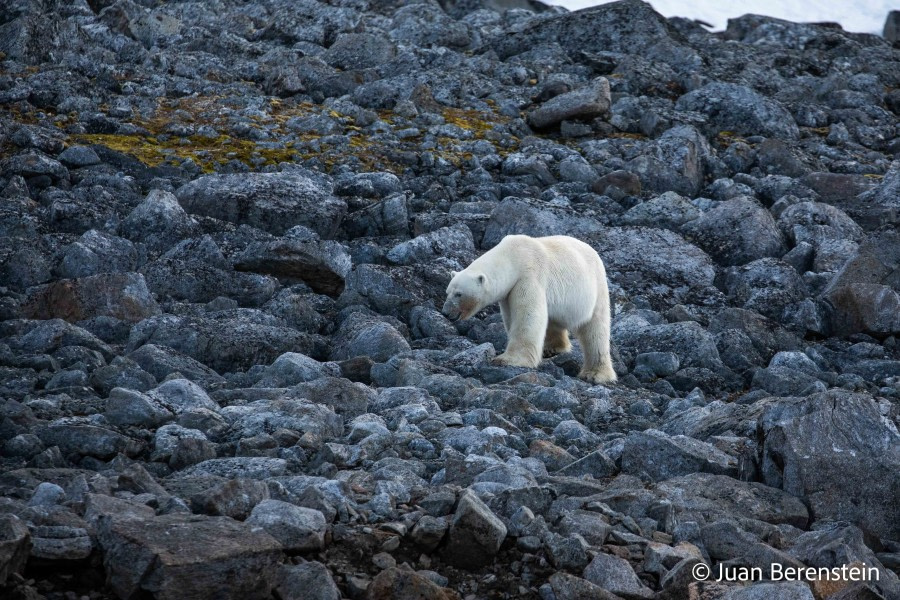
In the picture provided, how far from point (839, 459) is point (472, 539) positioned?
288 centimetres

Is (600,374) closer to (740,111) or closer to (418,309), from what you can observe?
(418,309)

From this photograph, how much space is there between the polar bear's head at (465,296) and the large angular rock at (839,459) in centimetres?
490

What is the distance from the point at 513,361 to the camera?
11.1 meters

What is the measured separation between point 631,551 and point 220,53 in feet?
72.8

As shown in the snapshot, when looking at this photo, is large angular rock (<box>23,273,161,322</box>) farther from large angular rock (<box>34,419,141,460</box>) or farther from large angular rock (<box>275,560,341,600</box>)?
large angular rock (<box>275,560,341,600</box>)

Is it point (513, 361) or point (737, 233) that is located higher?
point (737, 233)

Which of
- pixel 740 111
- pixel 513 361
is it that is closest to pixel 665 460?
pixel 513 361

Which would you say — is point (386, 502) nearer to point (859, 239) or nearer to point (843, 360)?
point (843, 360)

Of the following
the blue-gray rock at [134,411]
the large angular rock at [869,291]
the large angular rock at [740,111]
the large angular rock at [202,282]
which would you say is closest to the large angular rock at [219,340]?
the large angular rock at [202,282]

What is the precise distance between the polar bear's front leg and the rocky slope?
0.58 metres

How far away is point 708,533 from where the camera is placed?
5961mm

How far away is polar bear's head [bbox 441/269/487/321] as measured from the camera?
456 inches

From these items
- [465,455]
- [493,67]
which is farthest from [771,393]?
[493,67]

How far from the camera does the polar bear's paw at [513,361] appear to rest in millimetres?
10961
